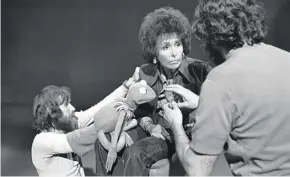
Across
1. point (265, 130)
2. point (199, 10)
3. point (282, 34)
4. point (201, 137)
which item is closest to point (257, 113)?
point (265, 130)

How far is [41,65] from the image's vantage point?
3262 mm

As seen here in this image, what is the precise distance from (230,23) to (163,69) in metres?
0.61

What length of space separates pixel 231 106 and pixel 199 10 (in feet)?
1.09

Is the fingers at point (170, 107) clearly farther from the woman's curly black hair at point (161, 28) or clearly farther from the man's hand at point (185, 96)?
the woman's curly black hair at point (161, 28)

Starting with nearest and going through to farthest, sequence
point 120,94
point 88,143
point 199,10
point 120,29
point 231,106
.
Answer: point 231,106 → point 199,10 → point 88,143 → point 120,94 → point 120,29

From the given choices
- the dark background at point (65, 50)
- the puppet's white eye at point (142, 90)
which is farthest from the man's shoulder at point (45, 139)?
the dark background at point (65, 50)

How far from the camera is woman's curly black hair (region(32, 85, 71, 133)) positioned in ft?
5.80

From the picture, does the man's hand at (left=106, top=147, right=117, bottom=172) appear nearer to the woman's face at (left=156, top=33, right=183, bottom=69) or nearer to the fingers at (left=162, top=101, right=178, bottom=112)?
the fingers at (left=162, top=101, right=178, bottom=112)

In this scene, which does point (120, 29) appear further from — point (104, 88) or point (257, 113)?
point (257, 113)

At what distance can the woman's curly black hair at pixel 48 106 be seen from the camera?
177 cm

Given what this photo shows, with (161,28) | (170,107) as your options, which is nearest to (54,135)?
(170,107)

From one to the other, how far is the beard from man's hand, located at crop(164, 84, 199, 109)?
1.36ft

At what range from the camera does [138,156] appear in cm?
166

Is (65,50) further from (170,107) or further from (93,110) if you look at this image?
(170,107)
